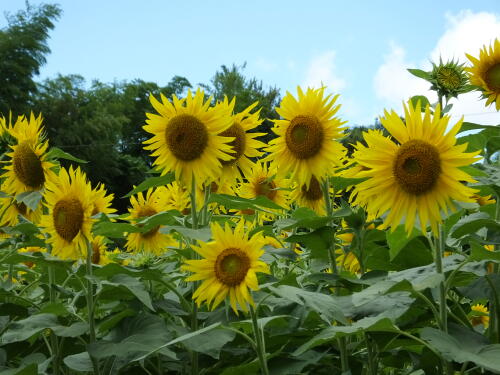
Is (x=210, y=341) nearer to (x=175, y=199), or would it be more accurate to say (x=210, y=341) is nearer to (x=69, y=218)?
(x=69, y=218)

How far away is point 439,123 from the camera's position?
5.99 ft

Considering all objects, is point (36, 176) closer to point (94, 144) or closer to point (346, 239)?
point (346, 239)

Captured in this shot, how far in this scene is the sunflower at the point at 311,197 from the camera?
307cm

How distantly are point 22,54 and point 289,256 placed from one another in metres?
35.6

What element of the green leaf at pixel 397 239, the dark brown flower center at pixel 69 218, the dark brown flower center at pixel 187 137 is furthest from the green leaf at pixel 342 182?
the dark brown flower center at pixel 69 218

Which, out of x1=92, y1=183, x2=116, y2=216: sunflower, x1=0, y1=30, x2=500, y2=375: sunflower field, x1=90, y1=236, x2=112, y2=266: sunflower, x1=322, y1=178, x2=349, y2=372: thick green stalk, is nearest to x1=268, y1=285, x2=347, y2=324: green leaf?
x1=0, y1=30, x2=500, y2=375: sunflower field

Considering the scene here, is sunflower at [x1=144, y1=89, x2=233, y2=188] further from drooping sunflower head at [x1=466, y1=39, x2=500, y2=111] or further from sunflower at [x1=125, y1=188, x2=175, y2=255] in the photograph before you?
drooping sunflower head at [x1=466, y1=39, x2=500, y2=111]

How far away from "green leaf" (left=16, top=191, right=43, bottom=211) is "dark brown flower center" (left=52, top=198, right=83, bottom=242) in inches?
5.3

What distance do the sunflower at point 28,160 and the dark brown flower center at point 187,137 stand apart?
1.78ft

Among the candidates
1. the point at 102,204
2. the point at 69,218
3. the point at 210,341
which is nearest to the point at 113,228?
the point at 69,218

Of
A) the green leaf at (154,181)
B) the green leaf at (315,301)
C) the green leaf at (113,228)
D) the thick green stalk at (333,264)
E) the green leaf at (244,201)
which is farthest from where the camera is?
the green leaf at (154,181)

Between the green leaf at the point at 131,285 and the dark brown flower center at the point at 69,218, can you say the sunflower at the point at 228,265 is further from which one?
the dark brown flower center at the point at 69,218

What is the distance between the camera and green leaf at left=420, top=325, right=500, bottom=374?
157 centimetres

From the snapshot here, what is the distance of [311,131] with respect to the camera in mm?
2514
